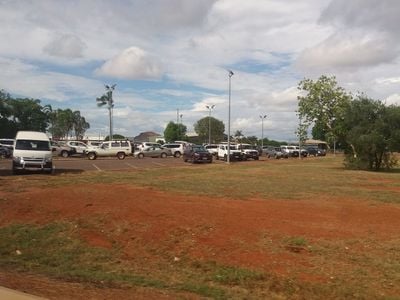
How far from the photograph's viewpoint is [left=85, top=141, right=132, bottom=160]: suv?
171 ft

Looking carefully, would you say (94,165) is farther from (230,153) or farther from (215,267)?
(215,267)

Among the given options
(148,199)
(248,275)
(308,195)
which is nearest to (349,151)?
(308,195)

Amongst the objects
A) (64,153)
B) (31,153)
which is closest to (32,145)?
(31,153)

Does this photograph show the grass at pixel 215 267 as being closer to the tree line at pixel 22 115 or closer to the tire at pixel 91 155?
the tire at pixel 91 155

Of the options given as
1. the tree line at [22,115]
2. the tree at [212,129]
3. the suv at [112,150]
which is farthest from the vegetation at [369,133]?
the tree at [212,129]

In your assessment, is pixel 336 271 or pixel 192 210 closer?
pixel 336 271

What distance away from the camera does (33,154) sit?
2808 cm

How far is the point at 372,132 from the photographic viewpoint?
37625 mm

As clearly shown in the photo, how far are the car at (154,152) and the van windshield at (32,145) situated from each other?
93.9ft

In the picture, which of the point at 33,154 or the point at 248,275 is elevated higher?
the point at 33,154

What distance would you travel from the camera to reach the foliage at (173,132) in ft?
413

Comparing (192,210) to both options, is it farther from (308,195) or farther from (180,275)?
(308,195)

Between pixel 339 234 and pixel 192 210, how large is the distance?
4.07 meters

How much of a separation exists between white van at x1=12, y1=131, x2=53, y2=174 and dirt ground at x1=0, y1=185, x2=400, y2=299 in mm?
10755
